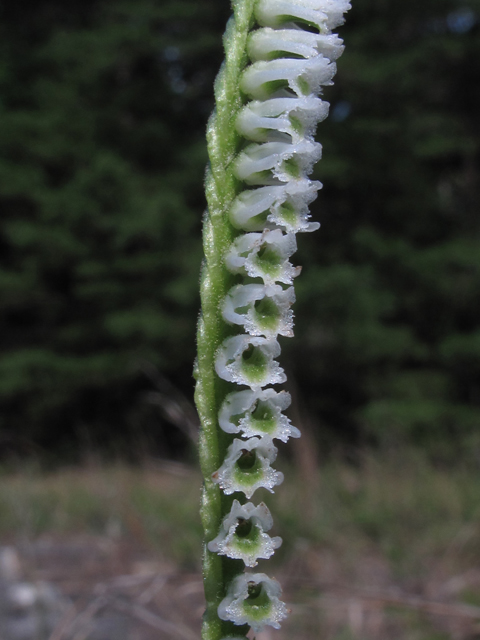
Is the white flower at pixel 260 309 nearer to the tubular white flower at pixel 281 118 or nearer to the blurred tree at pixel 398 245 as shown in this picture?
the tubular white flower at pixel 281 118

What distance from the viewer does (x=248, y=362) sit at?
0.81 meters

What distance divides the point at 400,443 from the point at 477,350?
2.57 metres

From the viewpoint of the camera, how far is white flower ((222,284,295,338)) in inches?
31.5

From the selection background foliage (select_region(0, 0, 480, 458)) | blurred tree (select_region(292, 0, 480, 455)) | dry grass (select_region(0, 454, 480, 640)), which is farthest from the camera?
background foliage (select_region(0, 0, 480, 458))

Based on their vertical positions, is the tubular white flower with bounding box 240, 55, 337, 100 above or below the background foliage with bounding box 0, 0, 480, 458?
below

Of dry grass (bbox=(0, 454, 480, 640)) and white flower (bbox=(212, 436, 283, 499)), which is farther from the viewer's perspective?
dry grass (bbox=(0, 454, 480, 640))

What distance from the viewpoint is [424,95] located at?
1022 cm

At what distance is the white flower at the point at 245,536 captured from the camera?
785 millimetres

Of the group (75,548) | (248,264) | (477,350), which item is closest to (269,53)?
(248,264)

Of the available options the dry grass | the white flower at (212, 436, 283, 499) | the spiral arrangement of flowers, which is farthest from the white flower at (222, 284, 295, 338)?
the dry grass

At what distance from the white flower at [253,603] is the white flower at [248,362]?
0.23 m

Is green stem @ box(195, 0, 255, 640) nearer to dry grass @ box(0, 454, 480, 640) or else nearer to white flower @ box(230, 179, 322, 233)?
white flower @ box(230, 179, 322, 233)

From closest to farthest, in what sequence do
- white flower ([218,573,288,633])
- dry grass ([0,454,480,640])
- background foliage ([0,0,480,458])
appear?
A: white flower ([218,573,288,633]) < dry grass ([0,454,480,640]) < background foliage ([0,0,480,458])

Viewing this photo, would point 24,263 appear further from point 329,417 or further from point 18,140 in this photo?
point 329,417
